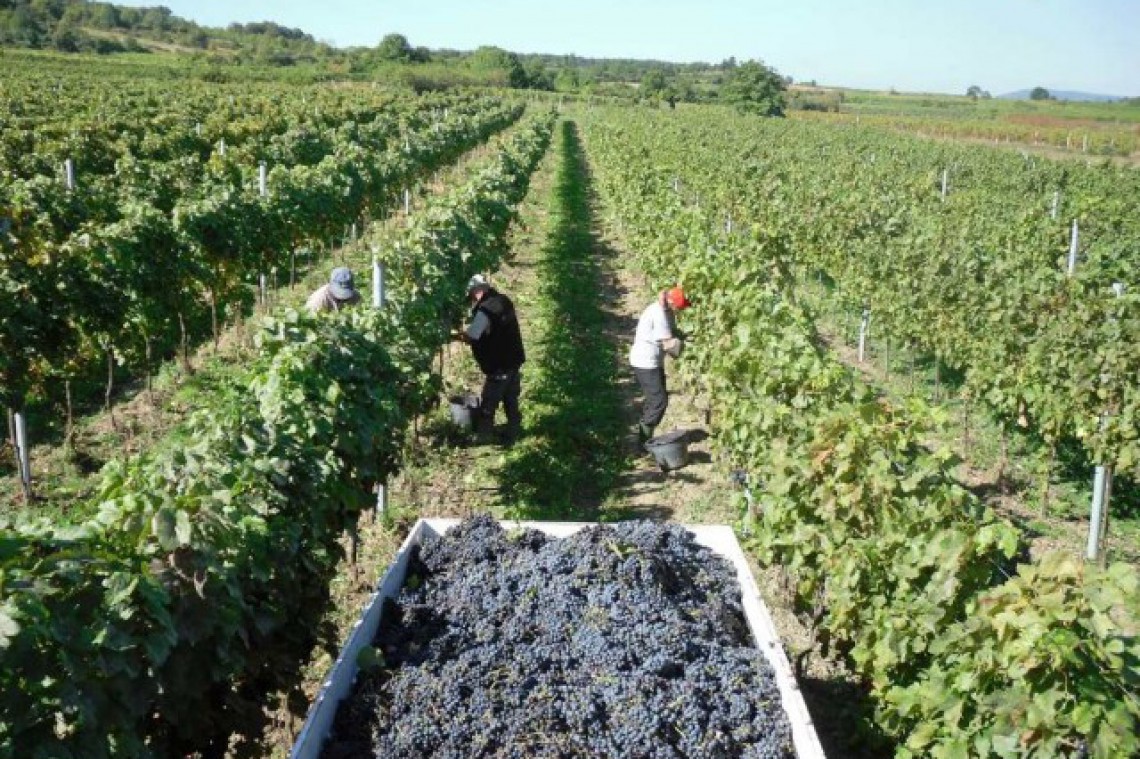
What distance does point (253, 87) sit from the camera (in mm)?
49531

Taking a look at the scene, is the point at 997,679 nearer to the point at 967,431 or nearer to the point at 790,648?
the point at 790,648

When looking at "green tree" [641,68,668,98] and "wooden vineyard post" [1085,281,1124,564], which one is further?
"green tree" [641,68,668,98]

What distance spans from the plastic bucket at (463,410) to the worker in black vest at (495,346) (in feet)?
0.27

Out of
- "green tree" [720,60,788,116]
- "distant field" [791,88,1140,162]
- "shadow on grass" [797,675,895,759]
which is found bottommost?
"shadow on grass" [797,675,895,759]

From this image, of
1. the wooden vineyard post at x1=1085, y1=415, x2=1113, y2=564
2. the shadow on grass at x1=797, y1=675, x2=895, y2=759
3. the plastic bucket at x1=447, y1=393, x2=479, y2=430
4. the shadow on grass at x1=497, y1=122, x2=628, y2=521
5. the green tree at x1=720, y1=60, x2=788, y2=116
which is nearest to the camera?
the shadow on grass at x1=797, y1=675, x2=895, y2=759

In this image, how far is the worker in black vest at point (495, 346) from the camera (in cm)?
816

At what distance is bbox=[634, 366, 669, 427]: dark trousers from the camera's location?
331 inches

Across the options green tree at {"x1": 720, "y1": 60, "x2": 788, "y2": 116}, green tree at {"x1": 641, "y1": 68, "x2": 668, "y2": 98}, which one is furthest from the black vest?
green tree at {"x1": 641, "y1": 68, "x2": 668, "y2": 98}

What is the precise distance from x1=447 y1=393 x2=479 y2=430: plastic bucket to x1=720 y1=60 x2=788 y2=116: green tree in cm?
6239

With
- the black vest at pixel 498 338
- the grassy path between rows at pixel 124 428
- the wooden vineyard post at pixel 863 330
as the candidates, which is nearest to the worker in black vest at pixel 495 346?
the black vest at pixel 498 338

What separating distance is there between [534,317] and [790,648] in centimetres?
801

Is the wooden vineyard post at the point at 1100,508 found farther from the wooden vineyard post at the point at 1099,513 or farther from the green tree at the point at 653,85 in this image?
the green tree at the point at 653,85

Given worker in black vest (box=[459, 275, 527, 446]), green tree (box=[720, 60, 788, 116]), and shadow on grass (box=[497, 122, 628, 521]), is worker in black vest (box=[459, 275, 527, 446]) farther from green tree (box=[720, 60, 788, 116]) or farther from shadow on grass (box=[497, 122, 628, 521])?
green tree (box=[720, 60, 788, 116])

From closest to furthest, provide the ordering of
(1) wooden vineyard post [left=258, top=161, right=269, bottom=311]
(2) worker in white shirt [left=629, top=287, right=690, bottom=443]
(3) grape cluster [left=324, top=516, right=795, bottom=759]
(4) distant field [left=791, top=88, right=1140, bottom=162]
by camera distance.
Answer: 1. (3) grape cluster [left=324, top=516, right=795, bottom=759]
2. (2) worker in white shirt [left=629, top=287, right=690, bottom=443]
3. (1) wooden vineyard post [left=258, top=161, right=269, bottom=311]
4. (4) distant field [left=791, top=88, right=1140, bottom=162]
